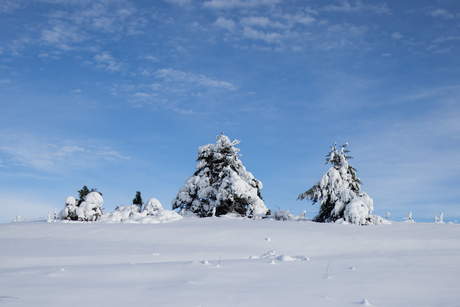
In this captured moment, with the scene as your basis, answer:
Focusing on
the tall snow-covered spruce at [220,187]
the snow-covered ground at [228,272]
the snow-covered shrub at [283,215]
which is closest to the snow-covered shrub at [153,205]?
the tall snow-covered spruce at [220,187]

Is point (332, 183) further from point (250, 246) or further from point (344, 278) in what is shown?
point (344, 278)

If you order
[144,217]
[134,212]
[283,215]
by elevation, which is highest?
[283,215]

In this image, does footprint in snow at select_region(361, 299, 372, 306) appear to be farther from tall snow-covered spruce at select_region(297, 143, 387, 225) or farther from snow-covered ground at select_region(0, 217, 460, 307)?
tall snow-covered spruce at select_region(297, 143, 387, 225)

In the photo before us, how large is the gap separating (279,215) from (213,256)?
8.57 meters

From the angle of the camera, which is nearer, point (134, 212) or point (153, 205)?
point (134, 212)

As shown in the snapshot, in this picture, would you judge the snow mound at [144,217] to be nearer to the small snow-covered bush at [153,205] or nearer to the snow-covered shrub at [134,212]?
the snow-covered shrub at [134,212]

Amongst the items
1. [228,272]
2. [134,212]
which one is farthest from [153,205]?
[228,272]

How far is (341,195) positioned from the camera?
580 inches

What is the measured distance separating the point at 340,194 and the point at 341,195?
0.99 feet

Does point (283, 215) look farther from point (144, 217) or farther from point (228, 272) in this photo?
point (228, 272)

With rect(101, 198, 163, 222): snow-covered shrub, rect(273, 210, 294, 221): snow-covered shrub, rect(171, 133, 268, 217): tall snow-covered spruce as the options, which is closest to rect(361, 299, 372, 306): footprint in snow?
rect(101, 198, 163, 222): snow-covered shrub

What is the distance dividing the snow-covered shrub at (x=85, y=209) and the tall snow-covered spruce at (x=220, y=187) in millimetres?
5168

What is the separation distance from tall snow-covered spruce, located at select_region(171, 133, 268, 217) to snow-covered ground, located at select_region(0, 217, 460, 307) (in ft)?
25.6

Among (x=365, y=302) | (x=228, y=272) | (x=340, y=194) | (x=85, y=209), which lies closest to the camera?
(x=365, y=302)
